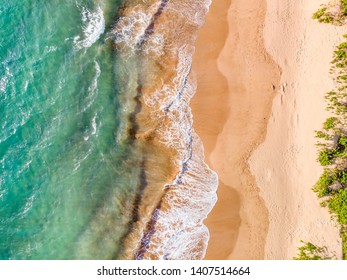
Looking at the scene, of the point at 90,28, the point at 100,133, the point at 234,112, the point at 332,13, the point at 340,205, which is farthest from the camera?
the point at 90,28

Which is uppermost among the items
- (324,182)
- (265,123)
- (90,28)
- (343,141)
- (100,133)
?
(90,28)

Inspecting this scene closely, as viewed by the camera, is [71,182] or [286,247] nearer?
[286,247]

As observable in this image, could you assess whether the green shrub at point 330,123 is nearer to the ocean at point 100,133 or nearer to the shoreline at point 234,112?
the shoreline at point 234,112

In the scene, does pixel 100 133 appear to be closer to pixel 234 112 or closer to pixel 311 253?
pixel 234 112

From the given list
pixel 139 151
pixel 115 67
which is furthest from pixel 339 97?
pixel 115 67

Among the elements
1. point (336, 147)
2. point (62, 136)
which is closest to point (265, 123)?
point (336, 147)

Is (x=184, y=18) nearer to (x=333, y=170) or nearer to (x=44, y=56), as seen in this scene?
(x=44, y=56)

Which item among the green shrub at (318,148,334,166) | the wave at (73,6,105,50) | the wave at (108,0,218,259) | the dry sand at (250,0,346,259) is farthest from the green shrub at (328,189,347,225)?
the wave at (73,6,105,50)
